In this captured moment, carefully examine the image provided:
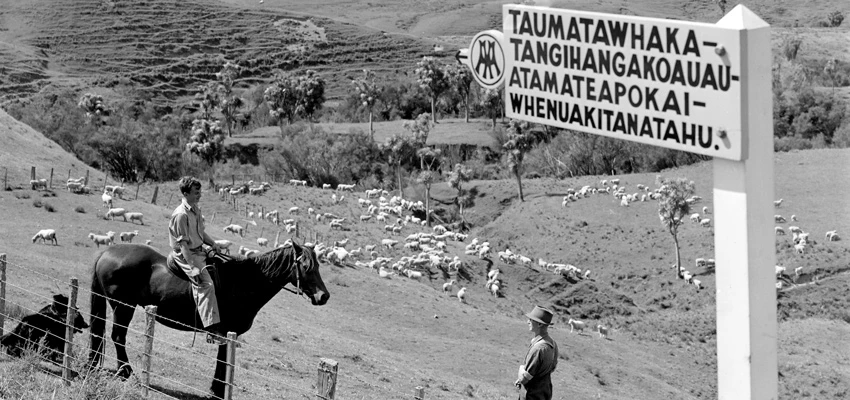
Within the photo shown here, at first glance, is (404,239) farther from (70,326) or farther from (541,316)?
(541,316)

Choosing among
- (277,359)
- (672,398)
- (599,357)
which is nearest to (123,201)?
(599,357)

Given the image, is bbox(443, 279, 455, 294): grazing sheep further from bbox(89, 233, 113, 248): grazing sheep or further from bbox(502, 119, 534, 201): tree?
bbox(502, 119, 534, 201): tree

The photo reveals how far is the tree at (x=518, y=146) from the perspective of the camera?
7338 centimetres

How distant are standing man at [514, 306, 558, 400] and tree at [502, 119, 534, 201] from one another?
6329 cm

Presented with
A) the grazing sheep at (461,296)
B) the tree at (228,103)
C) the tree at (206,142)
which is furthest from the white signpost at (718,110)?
the tree at (228,103)

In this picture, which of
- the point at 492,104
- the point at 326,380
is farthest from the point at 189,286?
the point at 492,104

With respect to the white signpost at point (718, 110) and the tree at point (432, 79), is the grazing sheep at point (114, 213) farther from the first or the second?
the tree at point (432, 79)

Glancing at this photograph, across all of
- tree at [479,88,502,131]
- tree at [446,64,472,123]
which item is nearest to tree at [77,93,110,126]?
tree at [446,64,472,123]

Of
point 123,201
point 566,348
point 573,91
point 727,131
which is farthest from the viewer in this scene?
point 123,201

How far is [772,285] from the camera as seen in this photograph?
456 cm

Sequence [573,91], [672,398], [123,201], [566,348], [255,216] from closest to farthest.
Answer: [573,91], [672,398], [566,348], [123,201], [255,216]

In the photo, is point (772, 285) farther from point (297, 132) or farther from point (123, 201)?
point (297, 132)

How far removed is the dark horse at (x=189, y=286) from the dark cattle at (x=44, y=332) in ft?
1.35

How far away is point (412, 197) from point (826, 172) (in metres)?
26.7
